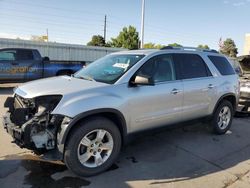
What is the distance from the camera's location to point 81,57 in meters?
22.6

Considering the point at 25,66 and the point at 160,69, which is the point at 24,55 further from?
the point at 160,69

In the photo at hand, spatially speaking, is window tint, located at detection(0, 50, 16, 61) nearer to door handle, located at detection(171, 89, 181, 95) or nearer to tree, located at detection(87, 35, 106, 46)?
door handle, located at detection(171, 89, 181, 95)

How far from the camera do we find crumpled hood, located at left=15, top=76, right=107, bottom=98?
140 inches

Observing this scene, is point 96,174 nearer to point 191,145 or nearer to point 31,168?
point 31,168

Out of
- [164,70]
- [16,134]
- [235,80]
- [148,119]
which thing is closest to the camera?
[16,134]

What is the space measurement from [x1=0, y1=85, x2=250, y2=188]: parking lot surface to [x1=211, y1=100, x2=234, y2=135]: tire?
365 millimetres

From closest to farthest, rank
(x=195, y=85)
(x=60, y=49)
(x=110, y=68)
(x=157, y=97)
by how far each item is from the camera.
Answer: (x=157, y=97) → (x=110, y=68) → (x=195, y=85) → (x=60, y=49)

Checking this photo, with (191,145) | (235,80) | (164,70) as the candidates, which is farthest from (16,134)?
(235,80)

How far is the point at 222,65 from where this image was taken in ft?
19.1

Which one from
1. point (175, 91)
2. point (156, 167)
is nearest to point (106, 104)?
point (156, 167)

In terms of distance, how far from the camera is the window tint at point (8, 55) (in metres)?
11.3

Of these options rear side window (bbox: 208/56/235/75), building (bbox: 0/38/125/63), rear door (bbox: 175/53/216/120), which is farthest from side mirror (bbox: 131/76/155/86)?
building (bbox: 0/38/125/63)

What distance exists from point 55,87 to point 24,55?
8928 mm

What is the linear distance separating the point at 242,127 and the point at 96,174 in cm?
443
